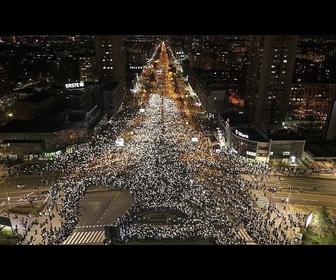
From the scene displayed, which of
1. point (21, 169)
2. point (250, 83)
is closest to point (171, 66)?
point (250, 83)

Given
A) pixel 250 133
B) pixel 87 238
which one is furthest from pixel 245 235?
pixel 250 133

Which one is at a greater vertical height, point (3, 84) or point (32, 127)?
point (3, 84)

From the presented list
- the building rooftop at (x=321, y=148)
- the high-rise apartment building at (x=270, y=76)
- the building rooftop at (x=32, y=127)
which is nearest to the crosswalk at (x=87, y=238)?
the building rooftop at (x=32, y=127)

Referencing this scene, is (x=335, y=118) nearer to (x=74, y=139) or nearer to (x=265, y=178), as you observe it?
(x=265, y=178)

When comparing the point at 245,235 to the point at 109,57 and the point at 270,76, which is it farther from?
the point at 109,57

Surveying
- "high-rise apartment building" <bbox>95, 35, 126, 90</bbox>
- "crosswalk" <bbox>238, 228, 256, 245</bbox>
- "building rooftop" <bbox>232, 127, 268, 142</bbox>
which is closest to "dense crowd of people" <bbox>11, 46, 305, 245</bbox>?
"crosswalk" <bbox>238, 228, 256, 245</bbox>

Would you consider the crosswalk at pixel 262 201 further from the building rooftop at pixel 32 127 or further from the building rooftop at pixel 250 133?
the building rooftop at pixel 32 127
